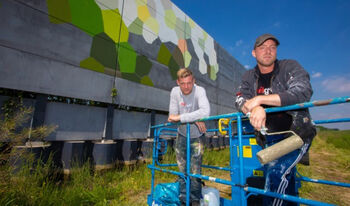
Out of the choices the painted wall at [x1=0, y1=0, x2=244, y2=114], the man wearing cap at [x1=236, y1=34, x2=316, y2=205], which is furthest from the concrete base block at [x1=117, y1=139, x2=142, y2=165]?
the man wearing cap at [x1=236, y1=34, x2=316, y2=205]

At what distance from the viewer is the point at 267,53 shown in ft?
5.17

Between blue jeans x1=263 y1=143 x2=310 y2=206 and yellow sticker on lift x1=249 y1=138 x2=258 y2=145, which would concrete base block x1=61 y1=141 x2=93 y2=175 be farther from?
blue jeans x1=263 y1=143 x2=310 y2=206

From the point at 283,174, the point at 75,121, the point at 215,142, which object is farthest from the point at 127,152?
the point at 215,142

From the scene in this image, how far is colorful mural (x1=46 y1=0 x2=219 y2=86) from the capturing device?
4941mm

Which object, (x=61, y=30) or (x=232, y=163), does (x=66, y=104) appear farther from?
(x=232, y=163)

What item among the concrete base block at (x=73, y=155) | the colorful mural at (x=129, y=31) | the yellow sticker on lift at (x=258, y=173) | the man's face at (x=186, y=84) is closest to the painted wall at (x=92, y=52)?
the colorful mural at (x=129, y=31)

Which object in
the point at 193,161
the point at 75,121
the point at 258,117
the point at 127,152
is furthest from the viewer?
the point at 127,152

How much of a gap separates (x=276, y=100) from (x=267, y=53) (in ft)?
2.00

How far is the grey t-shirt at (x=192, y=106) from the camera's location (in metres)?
2.09

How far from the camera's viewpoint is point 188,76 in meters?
2.26

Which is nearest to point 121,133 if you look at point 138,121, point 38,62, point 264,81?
point 138,121

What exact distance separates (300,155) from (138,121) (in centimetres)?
547

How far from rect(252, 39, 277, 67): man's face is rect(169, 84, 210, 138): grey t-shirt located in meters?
0.89

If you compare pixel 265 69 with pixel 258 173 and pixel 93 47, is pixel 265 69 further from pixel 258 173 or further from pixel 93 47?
pixel 93 47
